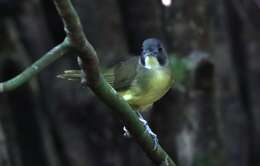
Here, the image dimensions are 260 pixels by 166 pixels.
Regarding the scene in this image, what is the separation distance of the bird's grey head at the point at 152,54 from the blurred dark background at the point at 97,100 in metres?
1.52

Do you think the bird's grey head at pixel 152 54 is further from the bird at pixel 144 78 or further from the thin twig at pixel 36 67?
the thin twig at pixel 36 67

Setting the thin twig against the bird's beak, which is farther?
the bird's beak

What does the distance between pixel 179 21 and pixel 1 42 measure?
1289 millimetres

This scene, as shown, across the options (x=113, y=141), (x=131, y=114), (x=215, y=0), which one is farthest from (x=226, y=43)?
(x=131, y=114)

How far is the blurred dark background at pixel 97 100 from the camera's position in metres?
5.38

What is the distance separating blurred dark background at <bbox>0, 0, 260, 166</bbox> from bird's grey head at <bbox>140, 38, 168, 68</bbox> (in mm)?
1524

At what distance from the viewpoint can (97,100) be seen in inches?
225

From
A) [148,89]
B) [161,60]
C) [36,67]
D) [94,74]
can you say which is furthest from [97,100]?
[36,67]

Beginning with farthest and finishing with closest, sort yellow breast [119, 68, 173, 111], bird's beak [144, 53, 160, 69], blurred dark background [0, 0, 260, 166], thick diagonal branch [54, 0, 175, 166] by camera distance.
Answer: blurred dark background [0, 0, 260, 166]
bird's beak [144, 53, 160, 69]
yellow breast [119, 68, 173, 111]
thick diagonal branch [54, 0, 175, 166]

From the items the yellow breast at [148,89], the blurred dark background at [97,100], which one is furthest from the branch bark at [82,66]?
the blurred dark background at [97,100]

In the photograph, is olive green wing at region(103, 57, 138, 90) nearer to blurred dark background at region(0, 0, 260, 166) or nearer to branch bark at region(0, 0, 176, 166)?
branch bark at region(0, 0, 176, 166)

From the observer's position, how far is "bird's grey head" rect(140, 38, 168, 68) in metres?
3.56

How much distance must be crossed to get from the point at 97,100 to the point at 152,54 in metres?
2.14

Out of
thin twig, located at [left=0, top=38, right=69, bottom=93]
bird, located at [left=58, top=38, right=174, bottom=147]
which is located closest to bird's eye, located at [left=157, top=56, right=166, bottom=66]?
bird, located at [left=58, top=38, right=174, bottom=147]
